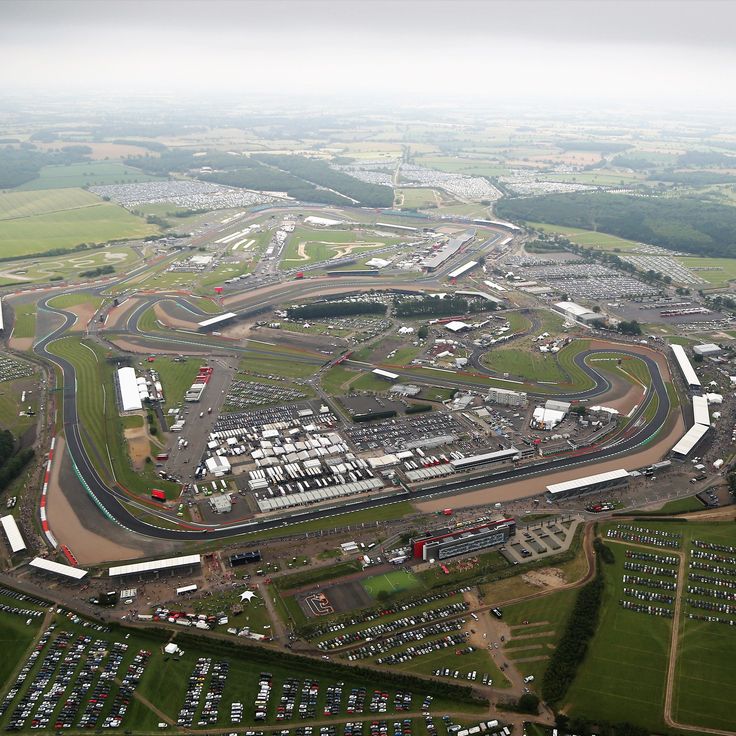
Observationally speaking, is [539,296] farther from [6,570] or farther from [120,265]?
[6,570]

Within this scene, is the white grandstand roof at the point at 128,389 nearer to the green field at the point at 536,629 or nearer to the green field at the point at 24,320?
the green field at the point at 24,320

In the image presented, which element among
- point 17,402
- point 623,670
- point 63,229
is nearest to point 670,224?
point 623,670

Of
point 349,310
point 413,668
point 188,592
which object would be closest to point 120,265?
point 349,310

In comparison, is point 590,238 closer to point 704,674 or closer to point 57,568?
point 704,674


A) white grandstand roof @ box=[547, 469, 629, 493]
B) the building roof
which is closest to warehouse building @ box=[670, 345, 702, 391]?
white grandstand roof @ box=[547, 469, 629, 493]

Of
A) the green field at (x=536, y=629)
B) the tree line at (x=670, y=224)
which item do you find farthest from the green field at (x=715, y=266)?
the green field at (x=536, y=629)

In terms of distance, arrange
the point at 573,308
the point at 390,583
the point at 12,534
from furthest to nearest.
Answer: the point at 573,308 < the point at 12,534 < the point at 390,583

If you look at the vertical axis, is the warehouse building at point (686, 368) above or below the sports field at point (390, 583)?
above
